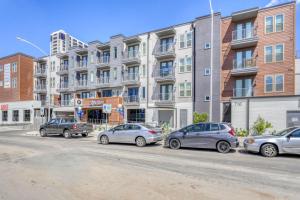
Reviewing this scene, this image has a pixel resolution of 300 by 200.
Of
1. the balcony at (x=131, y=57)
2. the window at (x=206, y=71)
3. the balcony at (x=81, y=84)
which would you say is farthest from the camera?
the balcony at (x=81, y=84)

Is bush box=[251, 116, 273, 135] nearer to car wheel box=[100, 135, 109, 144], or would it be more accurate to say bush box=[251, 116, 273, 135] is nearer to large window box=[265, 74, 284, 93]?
large window box=[265, 74, 284, 93]

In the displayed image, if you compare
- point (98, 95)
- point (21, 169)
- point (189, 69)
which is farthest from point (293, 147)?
point (98, 95)

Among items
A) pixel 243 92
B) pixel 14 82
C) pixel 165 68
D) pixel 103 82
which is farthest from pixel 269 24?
pixel 14 82

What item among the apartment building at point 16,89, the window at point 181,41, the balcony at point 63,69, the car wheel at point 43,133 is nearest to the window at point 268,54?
the window at point 181,41

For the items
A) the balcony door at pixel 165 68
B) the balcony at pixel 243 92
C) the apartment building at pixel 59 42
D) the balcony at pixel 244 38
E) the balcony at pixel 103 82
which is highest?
the apartment building at pixel 59 42

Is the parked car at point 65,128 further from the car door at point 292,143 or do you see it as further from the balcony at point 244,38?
the balcony at point 244,38

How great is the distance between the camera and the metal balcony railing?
26.6m

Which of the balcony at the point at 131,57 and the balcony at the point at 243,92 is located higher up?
the balcony at the point at 131,57

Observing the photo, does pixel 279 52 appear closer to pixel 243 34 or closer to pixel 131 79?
pixel 243 34

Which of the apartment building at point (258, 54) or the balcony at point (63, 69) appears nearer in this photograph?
the apartment building at point (258, 54)

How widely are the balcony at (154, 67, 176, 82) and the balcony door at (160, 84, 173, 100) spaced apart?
1080 millimetres

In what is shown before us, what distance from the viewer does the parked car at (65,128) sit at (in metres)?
20.8

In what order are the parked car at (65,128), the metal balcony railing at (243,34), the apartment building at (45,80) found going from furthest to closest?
the apartment building at (45,80)
the metal balcony railing at (243,34)
the parked car at (65,128)

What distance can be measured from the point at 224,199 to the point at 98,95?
1411 inches
